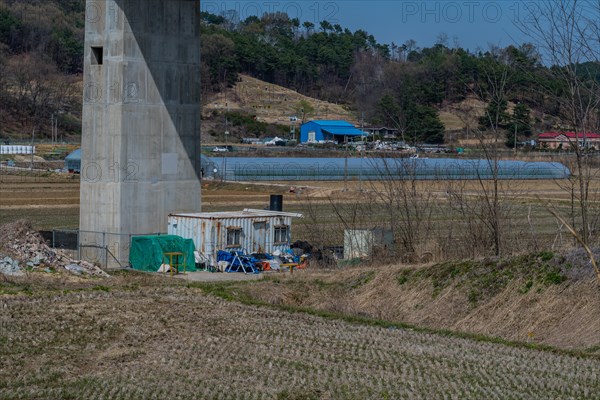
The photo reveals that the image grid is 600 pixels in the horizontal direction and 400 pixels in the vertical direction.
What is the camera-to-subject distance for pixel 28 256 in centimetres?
3241

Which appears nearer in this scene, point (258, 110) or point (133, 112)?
point (133, 112)

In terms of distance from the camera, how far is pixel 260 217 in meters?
36.9

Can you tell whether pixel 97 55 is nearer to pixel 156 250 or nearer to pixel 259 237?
pixel 156 250

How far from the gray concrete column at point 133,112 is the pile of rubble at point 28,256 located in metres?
3.14

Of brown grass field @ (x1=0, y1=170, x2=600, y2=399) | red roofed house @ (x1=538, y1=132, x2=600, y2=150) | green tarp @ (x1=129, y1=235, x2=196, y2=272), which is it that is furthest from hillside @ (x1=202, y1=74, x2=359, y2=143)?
brown grass field @ (x1=0, y1=170, x2=600, y2=399)

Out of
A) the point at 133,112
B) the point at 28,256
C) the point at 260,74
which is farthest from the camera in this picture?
the point at 260,74

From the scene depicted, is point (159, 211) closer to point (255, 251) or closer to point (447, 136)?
point (255, 251)

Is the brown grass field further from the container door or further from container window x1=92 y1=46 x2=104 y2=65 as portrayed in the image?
container window x1=92 y1=46 x2=104 y2=65

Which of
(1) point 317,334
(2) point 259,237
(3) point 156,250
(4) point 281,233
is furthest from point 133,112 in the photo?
(1) point 317,334

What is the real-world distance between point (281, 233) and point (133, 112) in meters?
7.33

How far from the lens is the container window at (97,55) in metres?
36.4

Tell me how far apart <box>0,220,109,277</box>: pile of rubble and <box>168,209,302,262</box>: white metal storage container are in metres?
4.51

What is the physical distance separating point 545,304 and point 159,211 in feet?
61.5

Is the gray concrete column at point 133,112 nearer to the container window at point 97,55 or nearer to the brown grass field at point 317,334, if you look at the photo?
the container window at point 97,55
